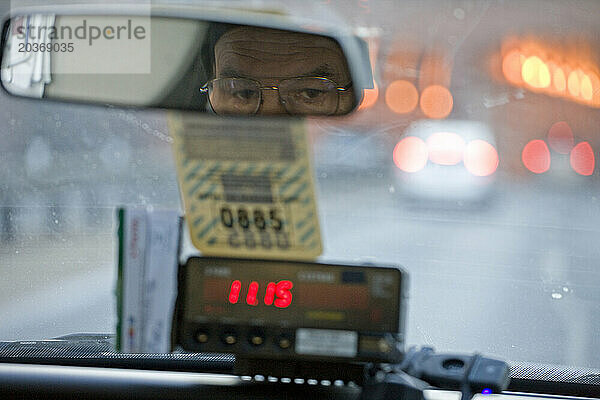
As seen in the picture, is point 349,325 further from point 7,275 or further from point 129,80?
point 7,275

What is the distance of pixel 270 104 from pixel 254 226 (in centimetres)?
37

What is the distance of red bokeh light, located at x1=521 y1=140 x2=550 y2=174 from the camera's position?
11.3 feet

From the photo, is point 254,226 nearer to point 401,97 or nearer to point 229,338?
point 229,338

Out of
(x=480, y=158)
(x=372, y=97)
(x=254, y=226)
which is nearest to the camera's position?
(x=254, y=226)

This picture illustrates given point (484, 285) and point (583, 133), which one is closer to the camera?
point (583, 133)

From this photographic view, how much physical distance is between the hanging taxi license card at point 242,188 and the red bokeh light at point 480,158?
4.60 ft

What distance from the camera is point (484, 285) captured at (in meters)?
3.01

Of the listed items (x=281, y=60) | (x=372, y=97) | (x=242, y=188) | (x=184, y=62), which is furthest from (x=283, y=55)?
(x=372, y=97)

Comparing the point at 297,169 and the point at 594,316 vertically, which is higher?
the point at 297,169

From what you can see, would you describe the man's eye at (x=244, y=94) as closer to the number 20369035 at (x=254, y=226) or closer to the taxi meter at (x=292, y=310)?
the number 20369035 at (x=254, y=226)

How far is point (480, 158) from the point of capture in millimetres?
3791

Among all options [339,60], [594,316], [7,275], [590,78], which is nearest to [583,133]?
[590,78]

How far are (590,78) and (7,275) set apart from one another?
2111 mm

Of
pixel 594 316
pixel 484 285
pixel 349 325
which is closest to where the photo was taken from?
pixel 349 325
